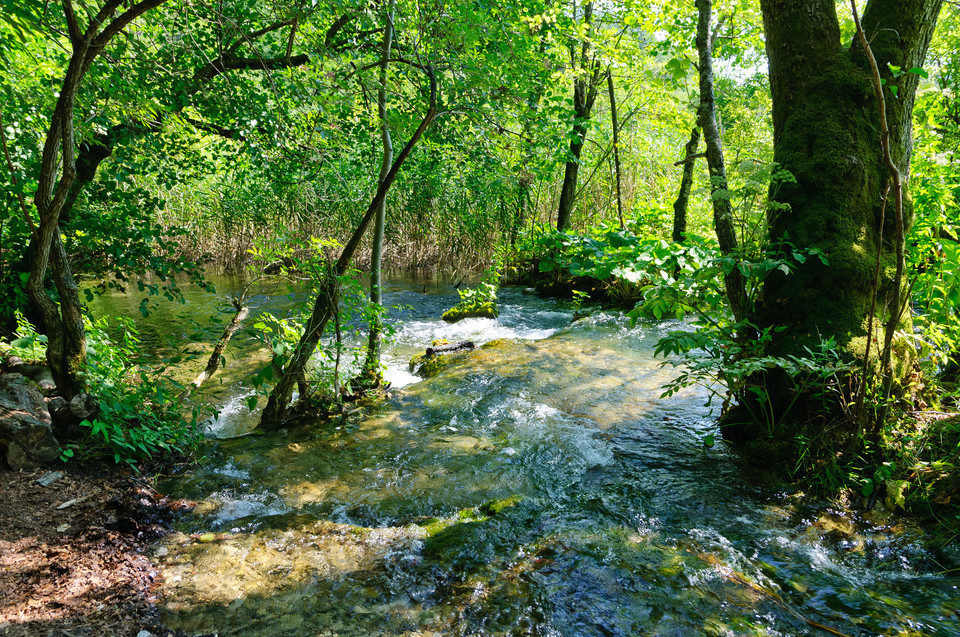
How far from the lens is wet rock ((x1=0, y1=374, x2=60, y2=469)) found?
2773 millimetres

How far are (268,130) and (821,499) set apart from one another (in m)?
5.84

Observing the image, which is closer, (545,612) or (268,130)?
(545,612)

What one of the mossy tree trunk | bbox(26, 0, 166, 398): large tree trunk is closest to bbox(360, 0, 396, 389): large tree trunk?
the mossy tree trunk

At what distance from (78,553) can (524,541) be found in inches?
86.2

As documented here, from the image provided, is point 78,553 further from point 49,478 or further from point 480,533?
point 480,533

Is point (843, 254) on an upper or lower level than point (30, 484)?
upper

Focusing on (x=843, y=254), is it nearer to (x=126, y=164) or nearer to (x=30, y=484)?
(x=30, y=484)

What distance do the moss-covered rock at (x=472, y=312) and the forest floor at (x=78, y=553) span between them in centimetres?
702

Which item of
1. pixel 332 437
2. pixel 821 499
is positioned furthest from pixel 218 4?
pixel 821 499

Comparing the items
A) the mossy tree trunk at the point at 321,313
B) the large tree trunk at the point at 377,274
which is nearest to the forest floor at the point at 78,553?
the mossy tree trunk at the point at 321,313

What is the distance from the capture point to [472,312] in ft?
32.2

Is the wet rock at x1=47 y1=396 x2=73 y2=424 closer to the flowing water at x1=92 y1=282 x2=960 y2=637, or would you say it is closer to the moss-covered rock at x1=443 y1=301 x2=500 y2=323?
the flowing water at x1=92 y1=282 x2=960 y2=637

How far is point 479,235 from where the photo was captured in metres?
15.0

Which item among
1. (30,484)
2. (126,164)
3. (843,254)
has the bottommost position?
(30,484)
